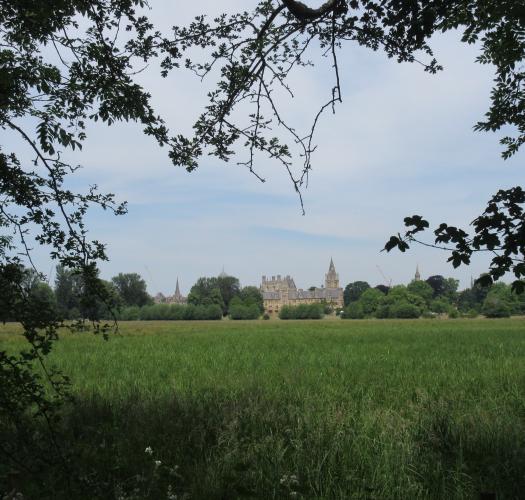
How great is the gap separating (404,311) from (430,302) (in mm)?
17712

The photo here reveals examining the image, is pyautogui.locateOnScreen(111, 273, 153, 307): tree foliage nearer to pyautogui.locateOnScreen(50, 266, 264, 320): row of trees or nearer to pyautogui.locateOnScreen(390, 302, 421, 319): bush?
pyautogui.locateOnScreen(50, 266, 264, 320): row of trees

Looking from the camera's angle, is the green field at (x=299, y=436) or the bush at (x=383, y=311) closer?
the green field at (x=299, y=436)

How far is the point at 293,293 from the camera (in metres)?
169

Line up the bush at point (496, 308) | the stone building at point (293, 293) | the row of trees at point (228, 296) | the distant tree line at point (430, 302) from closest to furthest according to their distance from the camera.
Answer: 1. the bush at point (496, 308)
2. the distant tree line at point (430, 302)
3. the row of trees at point (228, 296)
4. the stone building at point (293, 293)

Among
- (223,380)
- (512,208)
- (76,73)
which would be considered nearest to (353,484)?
(512,208)

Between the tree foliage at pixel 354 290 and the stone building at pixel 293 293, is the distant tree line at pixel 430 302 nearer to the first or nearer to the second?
the tree foliage at pixel 354 290

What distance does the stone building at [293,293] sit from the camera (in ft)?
535

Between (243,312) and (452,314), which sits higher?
(243,312)

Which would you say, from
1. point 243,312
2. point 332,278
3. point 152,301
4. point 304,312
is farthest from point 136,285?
point 332,278

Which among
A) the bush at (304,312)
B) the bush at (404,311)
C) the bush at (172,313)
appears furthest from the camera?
the bush at (304,312)

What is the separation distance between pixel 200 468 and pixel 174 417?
1767 millimetres

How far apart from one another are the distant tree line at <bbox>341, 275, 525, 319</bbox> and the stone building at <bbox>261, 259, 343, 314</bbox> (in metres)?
26.7

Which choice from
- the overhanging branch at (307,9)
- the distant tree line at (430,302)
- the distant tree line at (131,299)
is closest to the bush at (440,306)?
the distant tree line at (430,302)

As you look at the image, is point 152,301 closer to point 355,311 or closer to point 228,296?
point 228,296
